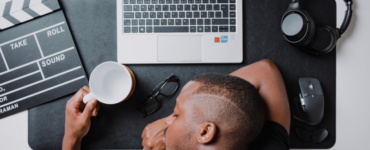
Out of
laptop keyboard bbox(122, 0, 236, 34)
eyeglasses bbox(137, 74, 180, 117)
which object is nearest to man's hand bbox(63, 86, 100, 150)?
eyeglasses bbox(137, 74, 180, 117)

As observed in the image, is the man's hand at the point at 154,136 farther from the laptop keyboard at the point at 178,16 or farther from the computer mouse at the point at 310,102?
the computer mouse at the point at 310,102

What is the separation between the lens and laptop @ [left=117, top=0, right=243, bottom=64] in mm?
774

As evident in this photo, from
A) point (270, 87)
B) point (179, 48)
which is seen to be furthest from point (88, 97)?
point (270, 87)

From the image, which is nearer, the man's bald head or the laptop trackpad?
the man's bald head

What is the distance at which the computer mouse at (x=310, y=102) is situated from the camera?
0.77m

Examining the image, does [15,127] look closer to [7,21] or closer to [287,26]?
[7,21]

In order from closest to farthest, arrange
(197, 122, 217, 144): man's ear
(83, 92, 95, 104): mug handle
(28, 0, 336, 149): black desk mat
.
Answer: (197, 122, 217, 144): man's ear → (83, 92, 95, 104): mug handle → (28, 0, 336, 149): black desk mat

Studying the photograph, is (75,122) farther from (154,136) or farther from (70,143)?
(154,136)

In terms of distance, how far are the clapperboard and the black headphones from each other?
31.7 inches

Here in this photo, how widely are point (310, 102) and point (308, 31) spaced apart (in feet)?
0.87

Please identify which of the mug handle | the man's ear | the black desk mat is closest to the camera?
the man's ear

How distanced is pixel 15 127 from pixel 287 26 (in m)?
1.13

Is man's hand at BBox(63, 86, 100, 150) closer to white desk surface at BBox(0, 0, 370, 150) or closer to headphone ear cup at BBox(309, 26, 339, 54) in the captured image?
white desk surface at BBox(0, 0, 370, 150)

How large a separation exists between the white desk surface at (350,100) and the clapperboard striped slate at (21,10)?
0.37 meters
